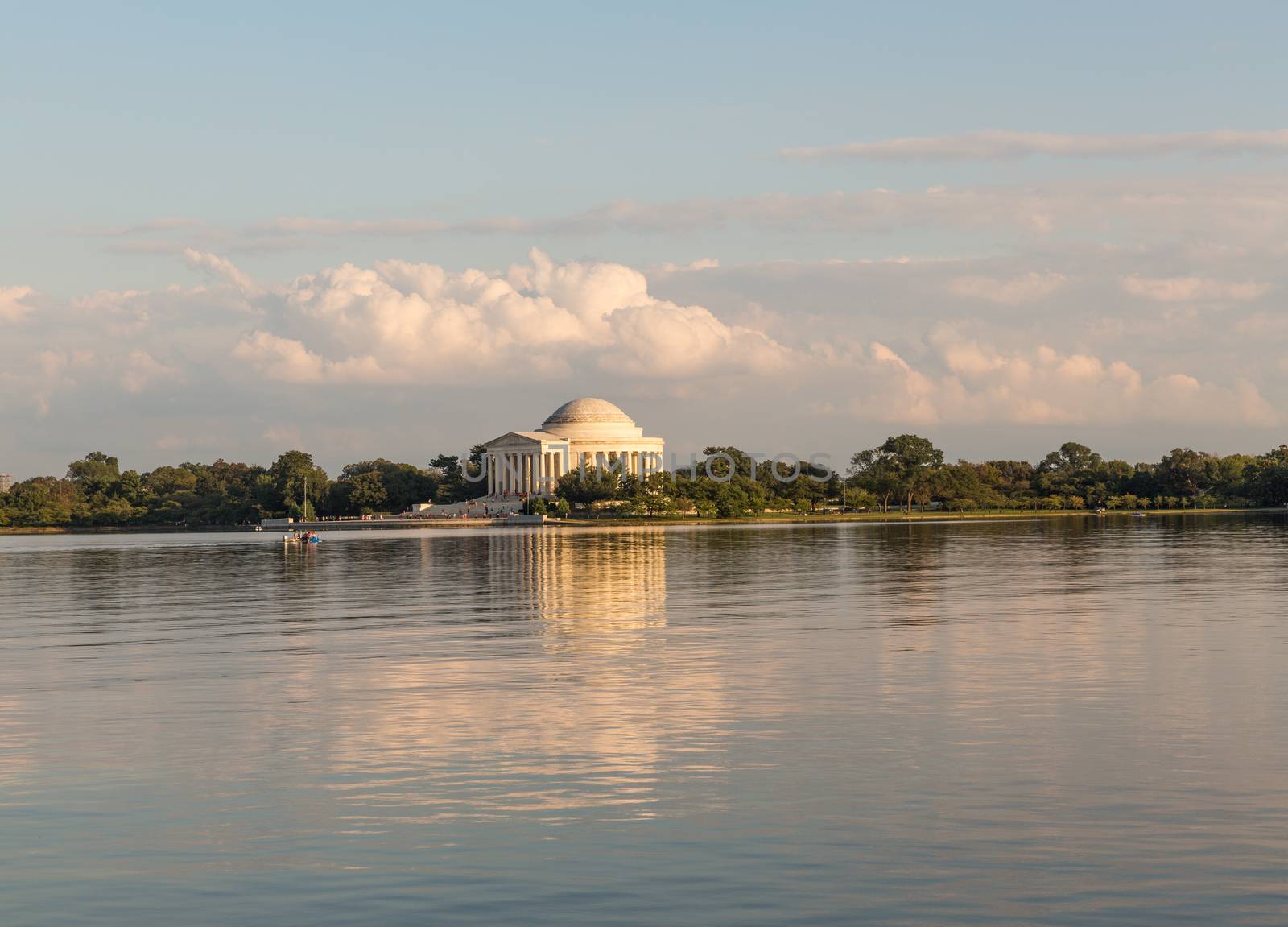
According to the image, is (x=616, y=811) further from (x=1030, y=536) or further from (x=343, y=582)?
(x=1030, y=536)

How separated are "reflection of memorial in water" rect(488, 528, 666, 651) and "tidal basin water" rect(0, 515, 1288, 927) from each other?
43 centimetres

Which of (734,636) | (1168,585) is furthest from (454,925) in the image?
(1168,585)

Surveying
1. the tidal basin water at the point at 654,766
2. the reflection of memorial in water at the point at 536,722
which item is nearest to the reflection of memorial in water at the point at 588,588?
the reflection of memorial in water at the point at 536,722

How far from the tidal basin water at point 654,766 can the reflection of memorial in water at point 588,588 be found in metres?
0.43

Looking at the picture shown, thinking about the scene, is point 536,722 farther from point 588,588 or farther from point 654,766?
point 588,588

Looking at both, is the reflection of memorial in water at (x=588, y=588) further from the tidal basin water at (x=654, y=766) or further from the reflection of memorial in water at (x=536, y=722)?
the tidal basin water at (x=654, y=766)

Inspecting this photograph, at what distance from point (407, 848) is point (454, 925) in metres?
2.67

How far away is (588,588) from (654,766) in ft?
123

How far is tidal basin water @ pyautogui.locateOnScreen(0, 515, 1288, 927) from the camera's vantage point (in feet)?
44.0

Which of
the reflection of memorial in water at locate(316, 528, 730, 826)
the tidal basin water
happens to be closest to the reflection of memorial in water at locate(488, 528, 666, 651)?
the reflection of memorial in water at locate(316, 528, 730, 826)

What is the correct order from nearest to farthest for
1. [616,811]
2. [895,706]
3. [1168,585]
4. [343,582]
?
[616,811] → [895,706] → [1168,585] → [343,582]

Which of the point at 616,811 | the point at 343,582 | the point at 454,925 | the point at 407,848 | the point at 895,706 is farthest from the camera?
→ the point at 343,582

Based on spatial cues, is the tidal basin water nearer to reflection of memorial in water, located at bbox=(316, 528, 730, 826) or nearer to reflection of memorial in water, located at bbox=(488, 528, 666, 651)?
reflection of memorial in water, located at bbox=(316, 528, 730, 826)

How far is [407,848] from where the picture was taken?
15031 mm
